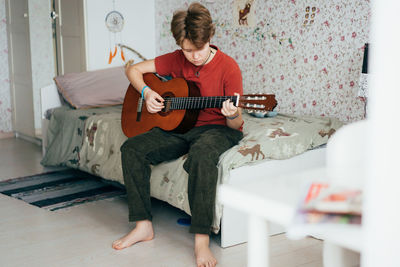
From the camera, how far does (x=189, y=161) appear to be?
1.97 metres

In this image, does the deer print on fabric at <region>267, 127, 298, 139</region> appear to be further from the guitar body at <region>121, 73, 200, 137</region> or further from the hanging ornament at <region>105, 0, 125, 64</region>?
the hanging ornament at <region>105, 0, 125, 64</region>

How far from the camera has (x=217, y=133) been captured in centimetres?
208

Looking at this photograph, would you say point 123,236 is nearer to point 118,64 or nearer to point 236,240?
point 236,240

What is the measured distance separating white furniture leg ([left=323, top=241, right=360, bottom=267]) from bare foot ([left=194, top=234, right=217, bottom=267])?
829mm

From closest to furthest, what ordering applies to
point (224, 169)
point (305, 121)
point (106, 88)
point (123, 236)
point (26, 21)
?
point (224, 169) → point (123, 236) → point (305, 121) → point (106, 88) → point (26, 21)

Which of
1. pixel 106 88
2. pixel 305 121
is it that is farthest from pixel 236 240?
pixel 106 88

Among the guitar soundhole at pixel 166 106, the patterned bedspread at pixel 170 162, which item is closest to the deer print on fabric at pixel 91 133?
the patterned bedspread at pixel 170 162

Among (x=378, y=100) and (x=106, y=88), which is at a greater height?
(x=378, y=100)

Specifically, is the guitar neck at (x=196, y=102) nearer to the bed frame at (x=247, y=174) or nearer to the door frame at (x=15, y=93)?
the bed frame at (x=247, y=174)

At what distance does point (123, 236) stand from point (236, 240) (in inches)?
20.4

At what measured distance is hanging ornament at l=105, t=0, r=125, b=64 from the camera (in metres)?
3.88

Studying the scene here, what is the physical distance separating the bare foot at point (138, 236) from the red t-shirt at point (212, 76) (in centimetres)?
52

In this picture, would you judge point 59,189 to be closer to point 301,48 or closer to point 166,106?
point 166,106

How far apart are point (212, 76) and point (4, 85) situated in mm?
3242
